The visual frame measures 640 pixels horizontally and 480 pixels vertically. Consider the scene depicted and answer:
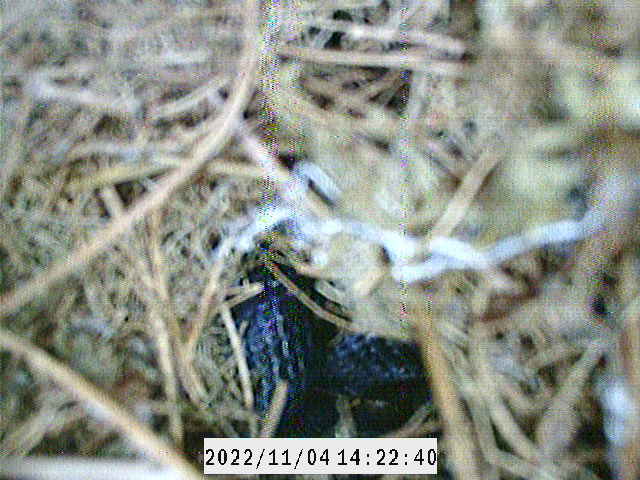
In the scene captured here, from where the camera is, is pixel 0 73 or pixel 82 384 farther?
pixel 0 73

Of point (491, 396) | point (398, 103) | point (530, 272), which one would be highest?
point (398, 103)

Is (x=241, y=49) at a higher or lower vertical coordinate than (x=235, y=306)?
higher

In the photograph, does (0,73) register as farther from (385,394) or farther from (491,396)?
(491,396)

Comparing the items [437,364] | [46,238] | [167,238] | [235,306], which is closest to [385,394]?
[437,364]

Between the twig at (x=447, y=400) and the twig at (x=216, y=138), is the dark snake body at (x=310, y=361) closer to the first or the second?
the twig at (x=447, y=400)

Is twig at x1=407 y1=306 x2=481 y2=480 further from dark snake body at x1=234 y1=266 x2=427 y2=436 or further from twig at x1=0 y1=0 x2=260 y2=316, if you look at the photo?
twig at x1=0 y1=0 x2=260 y2=316
